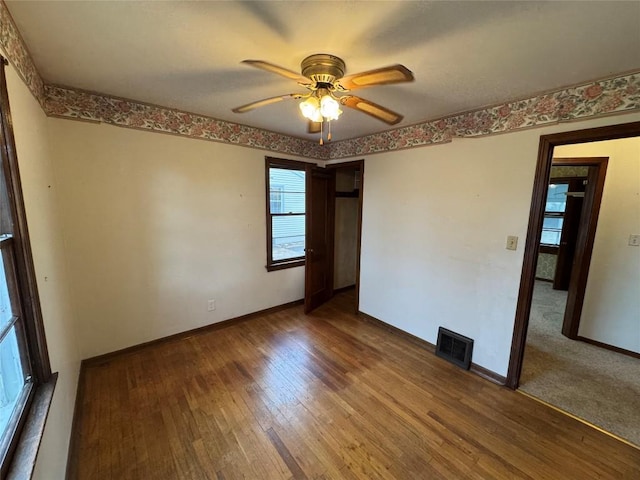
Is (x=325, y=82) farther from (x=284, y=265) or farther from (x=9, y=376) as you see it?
(x=284, y=265)

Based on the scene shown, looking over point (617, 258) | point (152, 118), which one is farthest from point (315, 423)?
point (617, 258)

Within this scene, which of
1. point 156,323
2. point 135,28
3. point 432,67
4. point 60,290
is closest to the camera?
point 135,28

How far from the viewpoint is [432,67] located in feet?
5.39

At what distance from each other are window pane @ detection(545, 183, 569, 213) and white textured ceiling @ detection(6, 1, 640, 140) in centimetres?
406

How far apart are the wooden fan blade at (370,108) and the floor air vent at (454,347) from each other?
2.12 meters

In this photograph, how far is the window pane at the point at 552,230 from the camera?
5113 millimetres

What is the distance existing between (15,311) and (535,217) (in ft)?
10.5

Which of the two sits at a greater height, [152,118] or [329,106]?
[152,118]

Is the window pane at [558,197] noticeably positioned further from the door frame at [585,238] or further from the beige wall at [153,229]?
the beige wall at [153,229]

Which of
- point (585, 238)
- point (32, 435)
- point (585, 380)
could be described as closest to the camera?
point (32, 435)

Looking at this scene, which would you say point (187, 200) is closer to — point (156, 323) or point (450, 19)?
point (156, 323)

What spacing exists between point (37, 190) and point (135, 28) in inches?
43.0

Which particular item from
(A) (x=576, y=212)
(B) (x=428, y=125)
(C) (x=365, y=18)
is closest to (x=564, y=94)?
(B) (x=428, y=125)

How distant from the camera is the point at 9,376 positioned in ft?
Answer: 3.59
